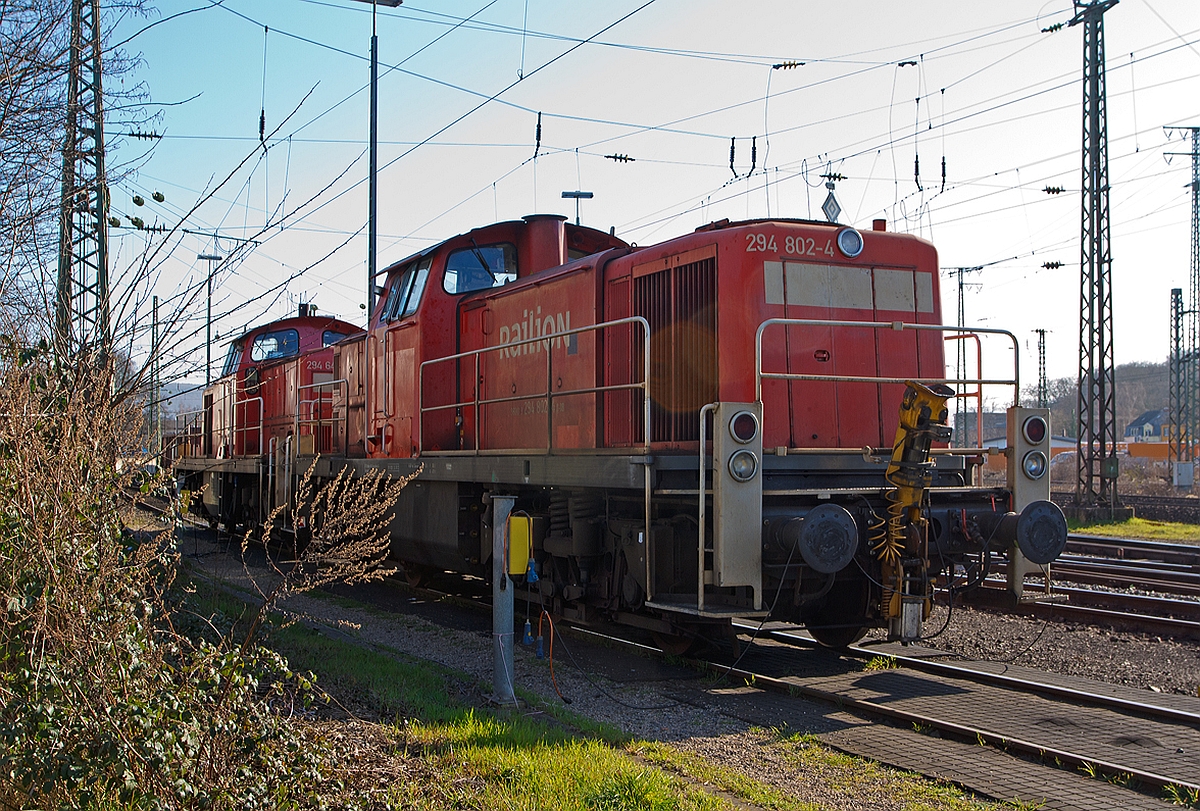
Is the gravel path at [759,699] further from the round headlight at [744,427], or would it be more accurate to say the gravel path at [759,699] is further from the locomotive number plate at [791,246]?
the locomotive number plate at [791,246]

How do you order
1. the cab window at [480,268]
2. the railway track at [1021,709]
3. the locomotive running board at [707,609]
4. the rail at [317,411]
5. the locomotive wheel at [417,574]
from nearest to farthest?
Result: 1. the railway track at [1021,709]
2. the locomotive running board at [707,609]
3. the cab window at [480,268]
4. the locomotive wheel at [417,574]
5. the rail at [317,411]

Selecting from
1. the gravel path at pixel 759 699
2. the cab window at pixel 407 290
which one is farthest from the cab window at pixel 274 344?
the gravel path at pixel 759 699

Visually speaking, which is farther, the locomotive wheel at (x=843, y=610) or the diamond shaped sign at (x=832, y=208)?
the diamond shaped sign at (x=832, y=208)

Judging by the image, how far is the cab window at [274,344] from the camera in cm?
1780

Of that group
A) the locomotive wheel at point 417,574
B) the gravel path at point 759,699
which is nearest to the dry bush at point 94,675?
the gravel path at point 759,699

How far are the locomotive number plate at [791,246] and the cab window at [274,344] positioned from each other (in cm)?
1237

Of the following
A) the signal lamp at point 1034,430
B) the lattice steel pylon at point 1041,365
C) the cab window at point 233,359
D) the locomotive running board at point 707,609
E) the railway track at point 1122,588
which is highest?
the lattice steel pylon at point 1041,365

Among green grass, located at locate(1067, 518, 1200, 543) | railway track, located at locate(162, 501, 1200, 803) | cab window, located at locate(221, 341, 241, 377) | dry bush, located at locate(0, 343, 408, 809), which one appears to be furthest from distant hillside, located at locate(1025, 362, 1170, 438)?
dry bush, located at locate(0, 343, 408, 809)

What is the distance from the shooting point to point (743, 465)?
6316 millimetres

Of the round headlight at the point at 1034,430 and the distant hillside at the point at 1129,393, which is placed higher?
the distant hillside at the point at 1129,393

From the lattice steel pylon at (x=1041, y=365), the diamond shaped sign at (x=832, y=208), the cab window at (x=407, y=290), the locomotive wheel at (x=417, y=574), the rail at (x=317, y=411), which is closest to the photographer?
the diamond shaped sign at (x=832, y=208)

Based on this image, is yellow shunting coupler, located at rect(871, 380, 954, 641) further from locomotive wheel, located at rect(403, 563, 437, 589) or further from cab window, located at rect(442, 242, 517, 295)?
locomotive wheel, located at rect(403, 563, 437, 589)

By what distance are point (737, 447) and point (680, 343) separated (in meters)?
1.59

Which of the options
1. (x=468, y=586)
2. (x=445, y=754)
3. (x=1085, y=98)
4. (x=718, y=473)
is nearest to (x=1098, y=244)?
(x=1085, y=98)
